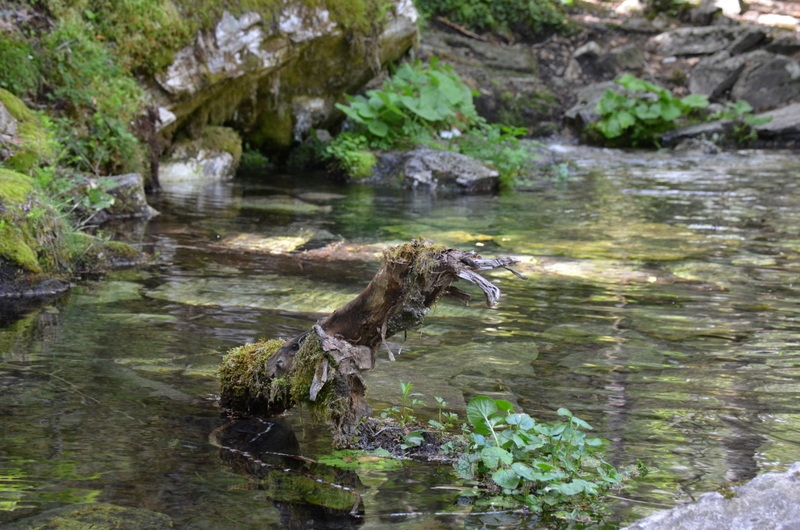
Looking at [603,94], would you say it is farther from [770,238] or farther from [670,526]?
[670,526]

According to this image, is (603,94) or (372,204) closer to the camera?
(372,204)

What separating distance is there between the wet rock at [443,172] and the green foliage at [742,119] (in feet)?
25.2

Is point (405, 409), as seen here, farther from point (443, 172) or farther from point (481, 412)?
point (443, 172)

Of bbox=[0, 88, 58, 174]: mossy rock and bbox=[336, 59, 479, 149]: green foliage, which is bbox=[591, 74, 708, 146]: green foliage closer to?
bbox=[336, 59, 479, 149]: green foliage

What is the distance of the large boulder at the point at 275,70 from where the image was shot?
10570 mm

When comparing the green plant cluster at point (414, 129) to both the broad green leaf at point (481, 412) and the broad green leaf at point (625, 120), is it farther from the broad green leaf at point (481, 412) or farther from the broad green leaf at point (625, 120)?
→ the broad green leaf at point (481, 412)

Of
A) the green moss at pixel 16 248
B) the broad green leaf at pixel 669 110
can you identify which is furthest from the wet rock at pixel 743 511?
the broad green leaf at pixel 669 110

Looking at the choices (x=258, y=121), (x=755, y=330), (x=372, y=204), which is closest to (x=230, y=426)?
(x=755, y=330)

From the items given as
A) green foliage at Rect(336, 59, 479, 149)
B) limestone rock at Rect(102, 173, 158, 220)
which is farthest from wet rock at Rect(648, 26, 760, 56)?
limestone rock at Rect(102, 173, 158, 220)


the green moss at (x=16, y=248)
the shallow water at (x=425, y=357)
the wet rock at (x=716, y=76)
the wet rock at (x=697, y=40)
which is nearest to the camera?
the shallow water at (x=425, y=357)

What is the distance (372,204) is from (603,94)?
1010cm

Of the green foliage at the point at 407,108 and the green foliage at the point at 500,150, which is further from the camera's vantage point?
the green foliage at the point at 407,108

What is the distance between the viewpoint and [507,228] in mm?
8469

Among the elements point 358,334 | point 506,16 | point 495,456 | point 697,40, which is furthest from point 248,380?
point 697,40
